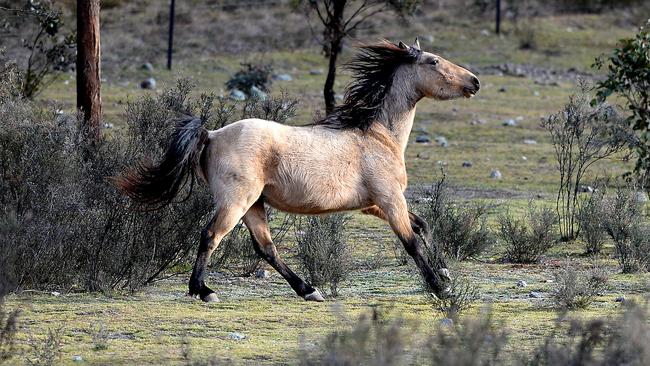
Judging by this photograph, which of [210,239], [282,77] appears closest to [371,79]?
[210,239]

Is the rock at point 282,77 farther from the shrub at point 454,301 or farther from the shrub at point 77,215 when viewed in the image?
the shrub at point 454,301

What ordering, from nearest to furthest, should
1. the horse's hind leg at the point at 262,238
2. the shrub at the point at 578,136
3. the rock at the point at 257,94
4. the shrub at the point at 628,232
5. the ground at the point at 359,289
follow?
the ground at the point at 359,289 → the horse's hind leg at the point at 262,238 → the shrub at the point at 628,232 → the rock at the point at 257,94 → the shrub at the point at 578,136

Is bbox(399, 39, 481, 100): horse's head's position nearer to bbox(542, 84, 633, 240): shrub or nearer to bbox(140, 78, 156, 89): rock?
bbox(542, 84, 633, 240): shrub

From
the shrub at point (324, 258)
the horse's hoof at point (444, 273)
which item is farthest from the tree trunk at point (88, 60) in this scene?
the horse's hoof at point (444, 273)

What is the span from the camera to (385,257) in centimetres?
1255

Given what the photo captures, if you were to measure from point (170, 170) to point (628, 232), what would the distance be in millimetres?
4771

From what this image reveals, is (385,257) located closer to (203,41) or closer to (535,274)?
(535,274)

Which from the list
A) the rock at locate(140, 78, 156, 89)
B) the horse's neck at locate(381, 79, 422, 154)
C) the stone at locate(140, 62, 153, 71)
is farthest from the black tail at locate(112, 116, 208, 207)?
the stone at locate(140, 62, 153, 71)

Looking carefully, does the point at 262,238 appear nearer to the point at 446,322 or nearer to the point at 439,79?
the point at 446,322

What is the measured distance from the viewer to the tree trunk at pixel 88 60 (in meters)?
12.9

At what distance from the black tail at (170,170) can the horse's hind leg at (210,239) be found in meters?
0.46

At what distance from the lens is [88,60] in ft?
43.0

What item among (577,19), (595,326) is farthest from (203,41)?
(595,326)

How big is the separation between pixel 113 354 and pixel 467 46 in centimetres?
2518
